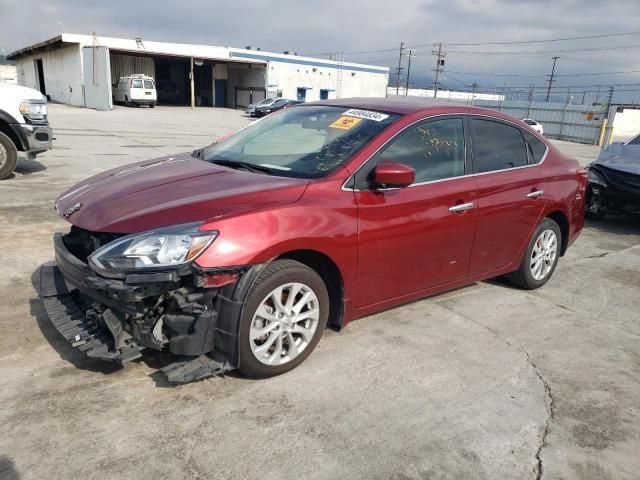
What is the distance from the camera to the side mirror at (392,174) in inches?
133

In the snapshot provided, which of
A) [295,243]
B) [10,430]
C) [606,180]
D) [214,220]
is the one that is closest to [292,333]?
[295,243]

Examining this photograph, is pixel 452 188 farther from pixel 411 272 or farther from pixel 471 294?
pixel 471 294

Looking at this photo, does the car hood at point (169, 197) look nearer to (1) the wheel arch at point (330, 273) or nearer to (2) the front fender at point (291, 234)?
(2) the front fender at point (291, 234)

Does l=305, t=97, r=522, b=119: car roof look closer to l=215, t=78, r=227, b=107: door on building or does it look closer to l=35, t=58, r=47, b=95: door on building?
l=215, t=78, r=227, b=107: door on building

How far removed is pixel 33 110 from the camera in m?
8.63

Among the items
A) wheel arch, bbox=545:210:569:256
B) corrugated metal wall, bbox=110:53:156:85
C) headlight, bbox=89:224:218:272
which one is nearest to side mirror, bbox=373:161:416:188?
headlight, bbox=89:224:218:272

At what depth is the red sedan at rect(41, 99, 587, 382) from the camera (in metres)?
2.87

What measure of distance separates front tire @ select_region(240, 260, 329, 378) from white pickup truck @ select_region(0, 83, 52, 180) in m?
7.28

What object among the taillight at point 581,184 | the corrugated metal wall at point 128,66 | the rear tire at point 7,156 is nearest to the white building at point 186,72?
the corrugated metal wall at point 128,66

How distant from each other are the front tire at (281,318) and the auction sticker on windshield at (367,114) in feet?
4.36

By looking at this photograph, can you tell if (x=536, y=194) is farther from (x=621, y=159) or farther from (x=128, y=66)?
(x=128, y=66)

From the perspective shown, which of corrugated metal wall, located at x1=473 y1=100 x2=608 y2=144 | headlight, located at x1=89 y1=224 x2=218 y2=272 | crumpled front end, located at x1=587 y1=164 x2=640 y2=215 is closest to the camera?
headlight, located at x1=89 y1=224 x2=218 y2=272

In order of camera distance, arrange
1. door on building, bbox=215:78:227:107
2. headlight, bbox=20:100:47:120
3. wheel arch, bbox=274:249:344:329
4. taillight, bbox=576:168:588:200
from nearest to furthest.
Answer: wheel arch, bbox=274:249:344:329, taillight, bbox=576:168:588:200, headlight, bbox=20:100:47:120, door on building, bbox=215:78:227:107

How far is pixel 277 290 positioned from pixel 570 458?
1790mm
